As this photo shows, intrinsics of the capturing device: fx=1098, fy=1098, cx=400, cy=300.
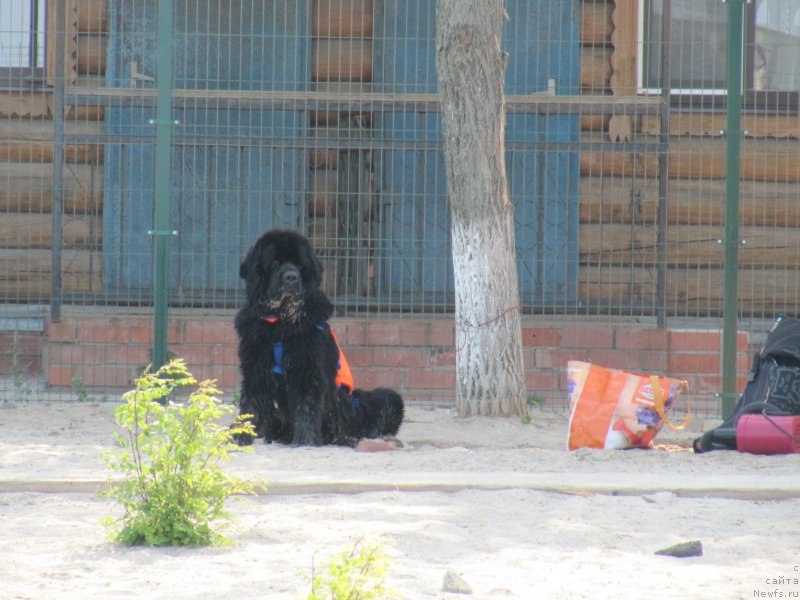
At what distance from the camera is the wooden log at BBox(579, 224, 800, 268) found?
32.5 ft

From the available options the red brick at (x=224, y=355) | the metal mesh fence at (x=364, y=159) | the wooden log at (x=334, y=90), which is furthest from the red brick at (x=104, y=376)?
the wooden log at (x=334, y=90)

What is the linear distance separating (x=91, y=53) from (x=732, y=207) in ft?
19.1

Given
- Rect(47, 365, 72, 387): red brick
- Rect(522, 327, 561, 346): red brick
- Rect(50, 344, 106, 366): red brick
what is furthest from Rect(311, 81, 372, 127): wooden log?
Rect(47, 365, 72, 387): red brick

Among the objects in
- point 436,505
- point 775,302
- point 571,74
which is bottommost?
point 436,505

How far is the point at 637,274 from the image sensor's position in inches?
384

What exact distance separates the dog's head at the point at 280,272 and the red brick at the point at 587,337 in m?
3.04

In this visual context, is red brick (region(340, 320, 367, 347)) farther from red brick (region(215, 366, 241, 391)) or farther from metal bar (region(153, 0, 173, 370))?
metal bar (region(153, 0, 173, 370))

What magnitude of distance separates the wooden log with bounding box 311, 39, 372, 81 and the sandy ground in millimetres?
4445

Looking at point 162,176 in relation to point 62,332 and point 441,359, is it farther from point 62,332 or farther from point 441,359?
point 441,359

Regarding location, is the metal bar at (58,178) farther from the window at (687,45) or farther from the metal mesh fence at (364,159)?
the window at (687,45)

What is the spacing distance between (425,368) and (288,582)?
5.47 meters

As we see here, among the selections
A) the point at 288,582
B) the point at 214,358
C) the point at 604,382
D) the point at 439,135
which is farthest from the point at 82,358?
the point at 288,582

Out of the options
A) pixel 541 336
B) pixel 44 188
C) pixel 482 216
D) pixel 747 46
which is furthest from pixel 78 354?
pixel 747 46

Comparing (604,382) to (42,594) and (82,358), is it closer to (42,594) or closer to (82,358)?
(42,594)
